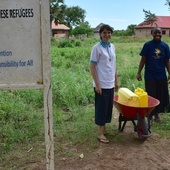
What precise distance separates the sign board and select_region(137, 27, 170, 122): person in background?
2.80 meters

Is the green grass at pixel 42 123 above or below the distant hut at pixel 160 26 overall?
below

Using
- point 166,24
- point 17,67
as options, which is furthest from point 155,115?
Result: point 166,24

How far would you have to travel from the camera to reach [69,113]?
6.02 metres

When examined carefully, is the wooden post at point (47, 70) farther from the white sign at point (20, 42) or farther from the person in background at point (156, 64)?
the person in background at point (156, 64)

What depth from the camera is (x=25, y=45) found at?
271 cm

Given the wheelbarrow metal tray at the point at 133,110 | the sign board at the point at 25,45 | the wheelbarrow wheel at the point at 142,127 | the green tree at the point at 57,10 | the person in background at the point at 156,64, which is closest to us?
the sign board at the point at 25,45

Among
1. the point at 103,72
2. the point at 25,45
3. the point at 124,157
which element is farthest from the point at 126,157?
the point at 25,45

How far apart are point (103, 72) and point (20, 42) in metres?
1.83

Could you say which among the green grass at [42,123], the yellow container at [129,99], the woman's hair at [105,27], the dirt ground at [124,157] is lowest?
the dirt ground at [124,157]

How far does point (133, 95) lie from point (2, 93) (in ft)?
12.2

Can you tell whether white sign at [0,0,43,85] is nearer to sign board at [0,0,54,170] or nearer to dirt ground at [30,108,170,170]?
sign board at [0,0,54,170]

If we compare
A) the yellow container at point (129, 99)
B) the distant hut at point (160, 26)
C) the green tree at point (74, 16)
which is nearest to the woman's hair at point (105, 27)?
the yellow container at point (129, 99)

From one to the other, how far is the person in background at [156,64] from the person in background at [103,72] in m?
0.99

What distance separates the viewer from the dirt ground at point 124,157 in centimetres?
374
